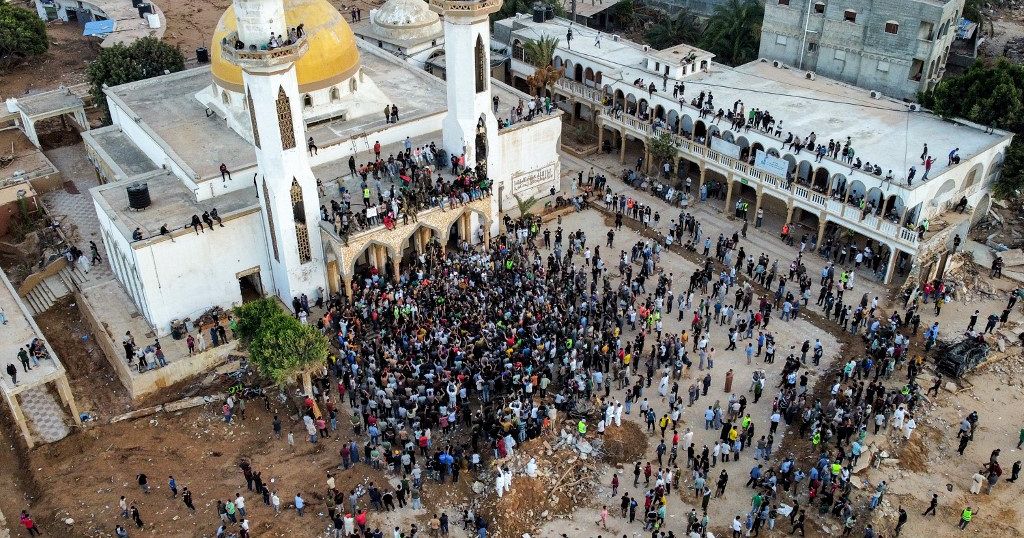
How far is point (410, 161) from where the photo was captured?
35.9 metres

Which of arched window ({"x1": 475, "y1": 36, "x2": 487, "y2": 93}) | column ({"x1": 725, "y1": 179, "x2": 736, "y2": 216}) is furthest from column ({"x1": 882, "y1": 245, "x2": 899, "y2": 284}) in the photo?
arched window ({"x1": 475, "y1": 36, "x2": 487, "y2": 93})

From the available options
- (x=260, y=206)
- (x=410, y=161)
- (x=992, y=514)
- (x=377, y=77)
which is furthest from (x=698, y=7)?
(x=992, y=514)

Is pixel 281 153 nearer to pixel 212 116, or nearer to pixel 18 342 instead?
pixel 212 116

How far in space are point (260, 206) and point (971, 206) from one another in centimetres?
2856

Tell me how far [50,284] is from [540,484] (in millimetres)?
23260

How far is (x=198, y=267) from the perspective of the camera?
32.3 metres

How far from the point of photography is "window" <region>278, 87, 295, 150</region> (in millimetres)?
30094

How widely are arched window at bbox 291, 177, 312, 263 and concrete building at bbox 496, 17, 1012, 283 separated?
57.1 ft

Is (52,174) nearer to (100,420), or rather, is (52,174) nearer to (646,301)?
(100,420)

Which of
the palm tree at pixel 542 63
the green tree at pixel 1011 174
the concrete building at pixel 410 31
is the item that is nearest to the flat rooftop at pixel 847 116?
the green tree at pixel 1011 174

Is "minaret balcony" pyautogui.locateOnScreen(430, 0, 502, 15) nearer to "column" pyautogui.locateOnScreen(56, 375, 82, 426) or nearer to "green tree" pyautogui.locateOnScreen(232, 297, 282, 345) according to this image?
"green tree" pyautogui.locateOnScreen(232, 297, 282, 345)

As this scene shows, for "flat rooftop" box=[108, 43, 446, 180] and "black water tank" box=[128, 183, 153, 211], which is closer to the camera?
"black water tank" box=[128, 183, 153, 211]

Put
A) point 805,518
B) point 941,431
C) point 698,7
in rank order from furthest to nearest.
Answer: point 698,7
point 941,431
point 805,518

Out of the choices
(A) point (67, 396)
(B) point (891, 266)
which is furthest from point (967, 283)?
(A) point (67, 396)
